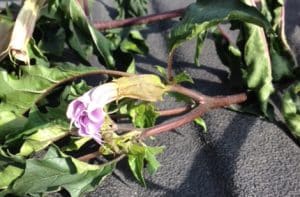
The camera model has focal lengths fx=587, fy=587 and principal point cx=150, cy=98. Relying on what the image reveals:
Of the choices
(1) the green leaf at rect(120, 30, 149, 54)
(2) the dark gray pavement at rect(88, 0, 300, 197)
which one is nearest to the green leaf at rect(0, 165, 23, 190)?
(2) the dark gray pavement at rect(88, 0, 300, 197)

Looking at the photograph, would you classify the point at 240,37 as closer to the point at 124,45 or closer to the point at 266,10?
the point at 266,10

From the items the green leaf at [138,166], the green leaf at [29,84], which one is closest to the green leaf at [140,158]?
the green leaf at [138,166]

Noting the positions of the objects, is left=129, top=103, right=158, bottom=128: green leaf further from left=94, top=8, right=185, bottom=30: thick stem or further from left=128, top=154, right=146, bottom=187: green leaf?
left=94, top=8, right=185, bottom=30: thick stem

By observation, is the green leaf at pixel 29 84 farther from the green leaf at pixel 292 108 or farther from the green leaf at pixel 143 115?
the green leaf at pixel 292 108

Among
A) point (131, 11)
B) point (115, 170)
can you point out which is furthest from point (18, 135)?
point (131, 11)

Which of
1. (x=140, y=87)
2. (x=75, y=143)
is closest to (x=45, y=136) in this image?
(x=75, y=143)

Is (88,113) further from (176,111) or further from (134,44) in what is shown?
(134,44)
